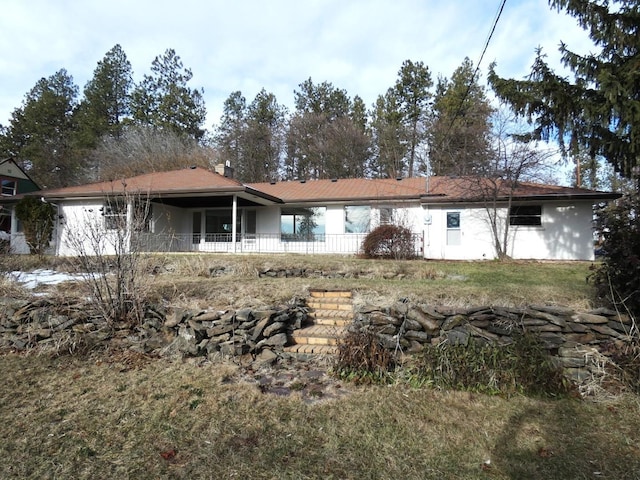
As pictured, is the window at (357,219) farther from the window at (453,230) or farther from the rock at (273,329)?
the rock at (273,329)

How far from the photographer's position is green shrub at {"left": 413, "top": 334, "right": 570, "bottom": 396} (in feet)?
14.5

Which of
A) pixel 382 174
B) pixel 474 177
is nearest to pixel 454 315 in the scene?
pixel 474 177

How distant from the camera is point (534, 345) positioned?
4734 mm

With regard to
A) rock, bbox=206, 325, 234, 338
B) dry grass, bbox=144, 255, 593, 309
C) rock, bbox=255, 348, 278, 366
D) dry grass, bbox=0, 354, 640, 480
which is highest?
dry grass, bbox=144, 255, 593, 309

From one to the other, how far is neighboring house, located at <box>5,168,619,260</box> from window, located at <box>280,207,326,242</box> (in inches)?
1.8

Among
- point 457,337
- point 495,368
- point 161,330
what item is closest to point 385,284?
point 457,337

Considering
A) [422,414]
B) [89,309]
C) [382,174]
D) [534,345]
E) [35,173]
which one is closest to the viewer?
[422,414]

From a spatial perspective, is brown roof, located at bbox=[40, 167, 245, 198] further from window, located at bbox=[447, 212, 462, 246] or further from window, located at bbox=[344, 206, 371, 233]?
window, located at bbox=[447, 212, 462, 246]

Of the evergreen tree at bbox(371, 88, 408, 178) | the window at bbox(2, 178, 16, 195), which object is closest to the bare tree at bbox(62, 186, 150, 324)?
the evergreen tree at bbox(371, 88, 408, 178)

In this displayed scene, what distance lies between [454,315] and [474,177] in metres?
11.2

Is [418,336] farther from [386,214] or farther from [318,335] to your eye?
[386,214]

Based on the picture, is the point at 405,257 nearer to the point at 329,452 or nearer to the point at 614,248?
the point at 614,248

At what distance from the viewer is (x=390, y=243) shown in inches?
519

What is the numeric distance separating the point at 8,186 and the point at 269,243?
21.6m
